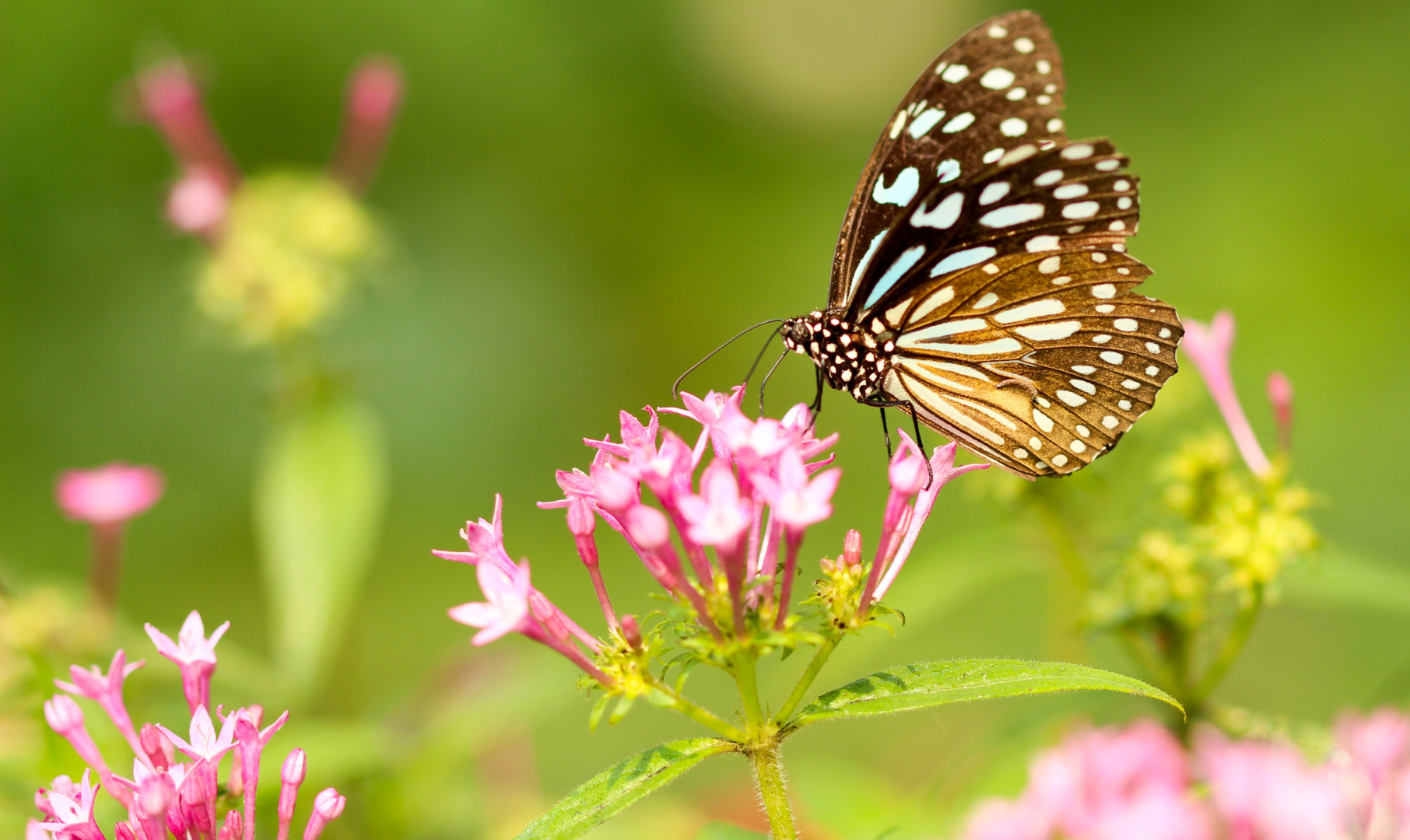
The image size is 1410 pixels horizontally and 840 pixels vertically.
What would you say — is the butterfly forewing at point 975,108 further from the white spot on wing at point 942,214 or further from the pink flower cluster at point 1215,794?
the pink flower cluster at point 1215,794

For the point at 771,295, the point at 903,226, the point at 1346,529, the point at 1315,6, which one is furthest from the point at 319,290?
the point at 1315,6

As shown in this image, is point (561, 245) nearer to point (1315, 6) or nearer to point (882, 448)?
point (882, 448)

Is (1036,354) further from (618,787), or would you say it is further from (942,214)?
(618,787)

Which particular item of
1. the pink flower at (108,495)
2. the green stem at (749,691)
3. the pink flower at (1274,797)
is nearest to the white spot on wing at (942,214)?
the green stem at (749,691)

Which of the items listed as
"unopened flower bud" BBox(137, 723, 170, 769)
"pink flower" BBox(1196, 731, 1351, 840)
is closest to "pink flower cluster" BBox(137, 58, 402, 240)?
"unopened flower bud" BBox(137, 723, 170, 769)

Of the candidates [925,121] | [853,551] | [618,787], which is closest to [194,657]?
[618,787]

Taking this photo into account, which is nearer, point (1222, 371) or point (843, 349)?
point (1222, 371)

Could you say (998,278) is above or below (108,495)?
below

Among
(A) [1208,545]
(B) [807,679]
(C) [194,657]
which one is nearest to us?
(B) [807,679]
